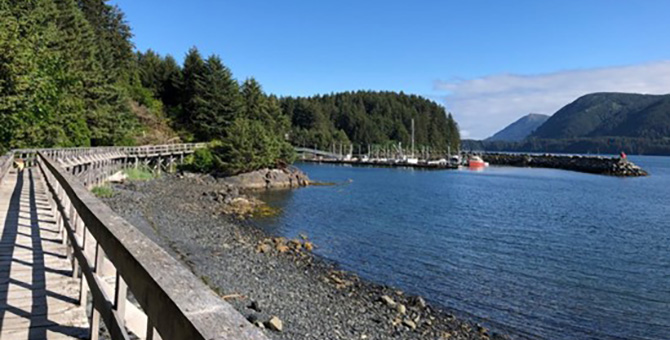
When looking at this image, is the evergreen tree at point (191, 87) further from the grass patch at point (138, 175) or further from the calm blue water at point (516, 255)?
the calm blue water at point (516, 255)

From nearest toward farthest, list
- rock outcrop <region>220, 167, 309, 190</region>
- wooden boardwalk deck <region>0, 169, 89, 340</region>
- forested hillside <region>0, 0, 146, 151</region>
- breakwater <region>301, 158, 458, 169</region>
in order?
1. wooden boardwalk deck <region>0, 169, 89, 340</region>
2. forested hillside <region>0, 0, 146, 151</region>
3. rock outcrop <region>220, 167, 309, 190</region>
4. breakwater <region>301, 158, 458, 169</region>

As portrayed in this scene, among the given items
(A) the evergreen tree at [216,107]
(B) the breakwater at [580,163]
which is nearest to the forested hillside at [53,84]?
(A) the evergreen tree at [216,107]

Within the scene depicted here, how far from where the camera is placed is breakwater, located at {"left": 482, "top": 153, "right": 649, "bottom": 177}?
302 feet

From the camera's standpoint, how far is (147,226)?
18484mm

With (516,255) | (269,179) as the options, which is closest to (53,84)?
(269,179)

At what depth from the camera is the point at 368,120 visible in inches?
5768

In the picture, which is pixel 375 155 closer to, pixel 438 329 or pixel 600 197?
pixel 600 197

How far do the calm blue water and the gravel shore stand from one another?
1.50m

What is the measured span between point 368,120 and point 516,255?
127m

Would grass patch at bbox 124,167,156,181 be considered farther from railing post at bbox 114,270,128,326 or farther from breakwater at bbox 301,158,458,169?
breakwater at bbox 301,158,458,169

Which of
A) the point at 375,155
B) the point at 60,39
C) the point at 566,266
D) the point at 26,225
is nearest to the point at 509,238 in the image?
the point at 566,266

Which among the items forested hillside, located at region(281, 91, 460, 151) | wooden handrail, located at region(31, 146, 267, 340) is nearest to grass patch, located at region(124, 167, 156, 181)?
wooden handrail, located at region(31, 146, 267, 340)

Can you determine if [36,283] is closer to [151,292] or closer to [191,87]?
[151,292]

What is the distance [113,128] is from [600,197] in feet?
163
